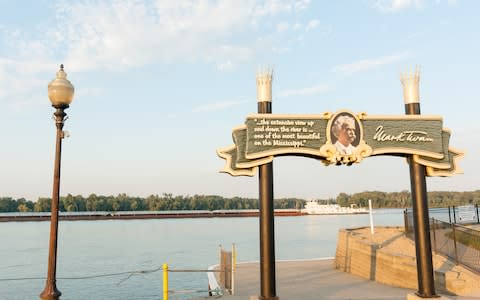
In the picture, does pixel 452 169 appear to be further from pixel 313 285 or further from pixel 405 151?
pixel 313 285

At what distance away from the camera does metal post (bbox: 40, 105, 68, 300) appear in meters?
7.61

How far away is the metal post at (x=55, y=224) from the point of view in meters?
7.61

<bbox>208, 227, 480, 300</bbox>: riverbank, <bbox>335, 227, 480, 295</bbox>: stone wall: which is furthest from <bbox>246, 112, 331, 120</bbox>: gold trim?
<bbox>335, 227, 480, 295</bbox>: stone wall

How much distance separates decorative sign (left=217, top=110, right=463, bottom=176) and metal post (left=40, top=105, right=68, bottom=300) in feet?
13.2

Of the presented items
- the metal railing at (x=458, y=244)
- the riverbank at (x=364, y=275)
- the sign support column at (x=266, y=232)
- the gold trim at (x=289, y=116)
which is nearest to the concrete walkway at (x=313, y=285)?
the riverbank at (x=364, y=275)

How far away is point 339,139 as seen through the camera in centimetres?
1060

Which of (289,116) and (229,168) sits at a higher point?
(289,116)

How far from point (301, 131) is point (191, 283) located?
68.5 ft

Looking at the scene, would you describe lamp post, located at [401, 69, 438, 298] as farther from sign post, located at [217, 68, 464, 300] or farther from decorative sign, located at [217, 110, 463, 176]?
decorative sign, located at [217, 110, 463, 176]

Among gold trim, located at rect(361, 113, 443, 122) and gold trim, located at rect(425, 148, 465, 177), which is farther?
gold trim, located at rect(425, 148, 465, 177)

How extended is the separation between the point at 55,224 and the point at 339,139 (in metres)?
7.45

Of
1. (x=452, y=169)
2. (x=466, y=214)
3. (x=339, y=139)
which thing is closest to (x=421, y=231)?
(x=452, y=169)

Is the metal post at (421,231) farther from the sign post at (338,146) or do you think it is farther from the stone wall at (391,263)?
the stone wall at (391,263)

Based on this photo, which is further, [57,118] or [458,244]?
[458,244]
